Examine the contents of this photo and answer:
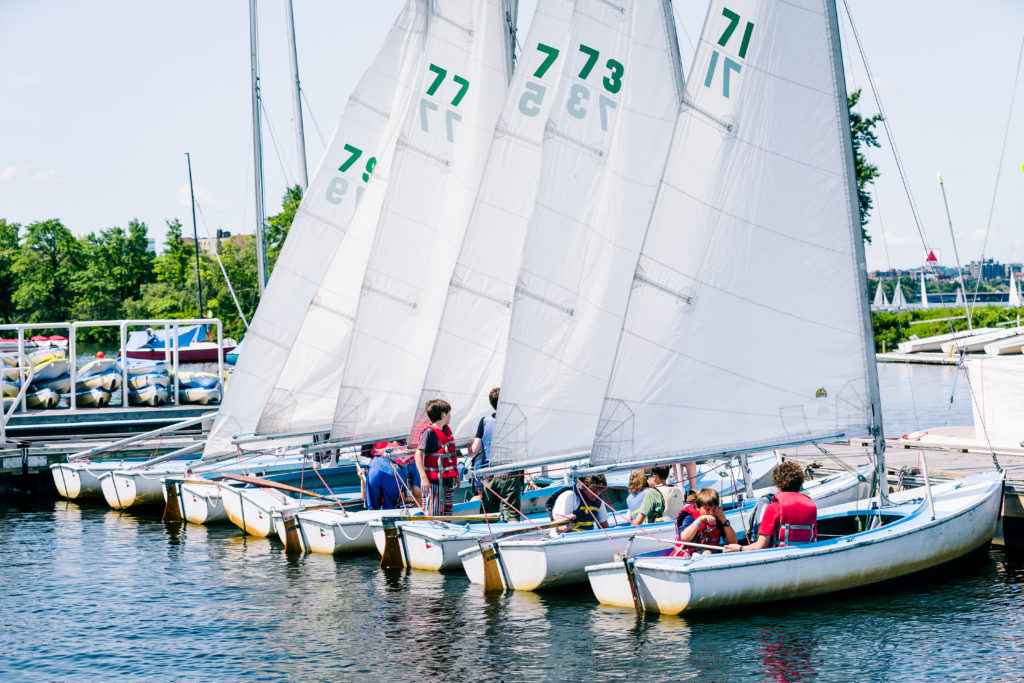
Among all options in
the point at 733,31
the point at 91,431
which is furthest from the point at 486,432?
the point at 91,431

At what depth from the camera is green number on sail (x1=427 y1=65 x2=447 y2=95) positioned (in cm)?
1956

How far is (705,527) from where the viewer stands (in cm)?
1305

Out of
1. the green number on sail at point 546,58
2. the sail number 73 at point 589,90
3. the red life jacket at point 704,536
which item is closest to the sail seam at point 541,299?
the sail number 73 at point 589,90

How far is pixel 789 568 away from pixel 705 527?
1060 millimetres

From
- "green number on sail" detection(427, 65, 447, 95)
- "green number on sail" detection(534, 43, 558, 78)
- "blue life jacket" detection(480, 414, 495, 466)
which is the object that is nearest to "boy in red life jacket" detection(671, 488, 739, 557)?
"blue life jacket" detection(480, 414, 495, 466)

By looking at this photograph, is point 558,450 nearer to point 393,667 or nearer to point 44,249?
point 393,667

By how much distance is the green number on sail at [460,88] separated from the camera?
19578 mm

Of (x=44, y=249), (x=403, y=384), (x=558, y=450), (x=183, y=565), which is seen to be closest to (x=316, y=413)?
(x=403, y=384)

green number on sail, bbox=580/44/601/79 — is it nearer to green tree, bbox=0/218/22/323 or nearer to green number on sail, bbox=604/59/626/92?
green number on sail, bbox=604/59/626/92

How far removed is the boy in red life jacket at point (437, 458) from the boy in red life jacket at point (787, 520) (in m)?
4.97

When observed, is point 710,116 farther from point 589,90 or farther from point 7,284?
point 7,284

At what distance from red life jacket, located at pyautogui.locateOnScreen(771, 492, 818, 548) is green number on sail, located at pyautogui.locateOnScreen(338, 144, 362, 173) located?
1112 centimetres

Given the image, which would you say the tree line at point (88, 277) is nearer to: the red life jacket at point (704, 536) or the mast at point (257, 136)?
the mast at point (257, 136)

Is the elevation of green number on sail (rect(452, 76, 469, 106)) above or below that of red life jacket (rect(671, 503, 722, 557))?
above
